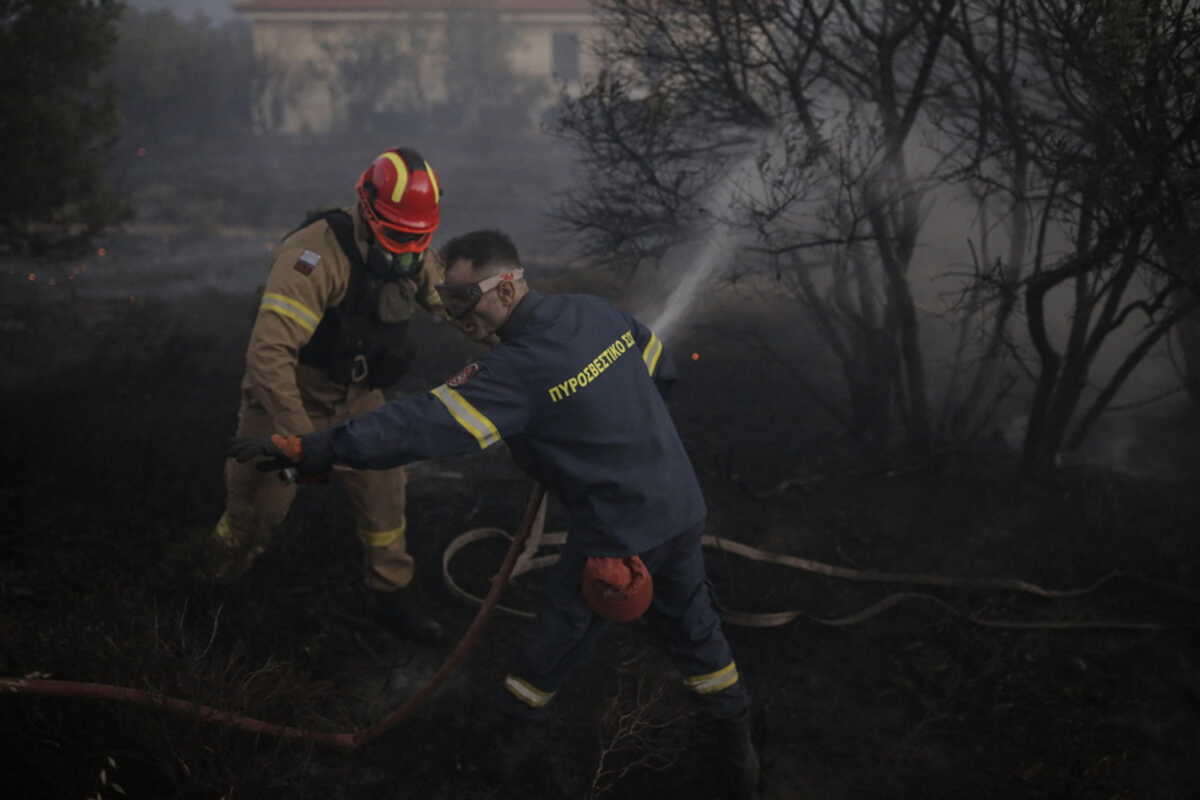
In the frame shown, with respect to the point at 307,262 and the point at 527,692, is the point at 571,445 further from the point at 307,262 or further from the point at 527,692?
the point at 307,262

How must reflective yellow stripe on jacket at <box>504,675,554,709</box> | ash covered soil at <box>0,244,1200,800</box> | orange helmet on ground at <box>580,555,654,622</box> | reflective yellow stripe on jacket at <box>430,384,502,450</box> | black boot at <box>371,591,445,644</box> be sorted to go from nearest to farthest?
reflective yellow stripe on jacket at <box>430,384,502,450</box>
orange helmet on ground at <box>580,555,654,622</box>
reflective yellow stripe on jacket at <box>504,675,554,709</box>
ash covered soil at <box>0,244,1200,800</box>
black boot at <box>371,591,445,644</box>

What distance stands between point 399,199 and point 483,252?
0.85 metres

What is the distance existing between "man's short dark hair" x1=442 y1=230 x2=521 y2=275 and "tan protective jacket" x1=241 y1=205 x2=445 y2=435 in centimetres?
87

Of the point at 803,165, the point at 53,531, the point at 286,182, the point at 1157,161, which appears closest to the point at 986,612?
the point at 1157,161

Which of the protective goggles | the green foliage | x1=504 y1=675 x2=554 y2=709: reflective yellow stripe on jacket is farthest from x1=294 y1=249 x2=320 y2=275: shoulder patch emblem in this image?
the green foliage

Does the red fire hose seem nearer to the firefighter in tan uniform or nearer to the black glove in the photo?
the black glove

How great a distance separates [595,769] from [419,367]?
5.69m

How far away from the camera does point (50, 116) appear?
7.53 meters

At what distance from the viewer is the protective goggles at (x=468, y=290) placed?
2844mm

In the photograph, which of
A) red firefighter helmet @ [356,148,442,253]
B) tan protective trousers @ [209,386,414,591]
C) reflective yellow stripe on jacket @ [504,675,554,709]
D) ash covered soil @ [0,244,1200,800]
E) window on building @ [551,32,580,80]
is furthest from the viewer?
window on building @ [551,32,580,80]

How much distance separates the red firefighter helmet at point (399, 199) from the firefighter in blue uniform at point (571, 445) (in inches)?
24.5

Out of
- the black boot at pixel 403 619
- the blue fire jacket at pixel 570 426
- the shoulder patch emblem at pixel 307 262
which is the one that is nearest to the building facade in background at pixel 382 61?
the shoulder patch emblem at pixel 307 262

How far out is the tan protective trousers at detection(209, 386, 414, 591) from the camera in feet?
12.6

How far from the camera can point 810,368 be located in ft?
30.5
